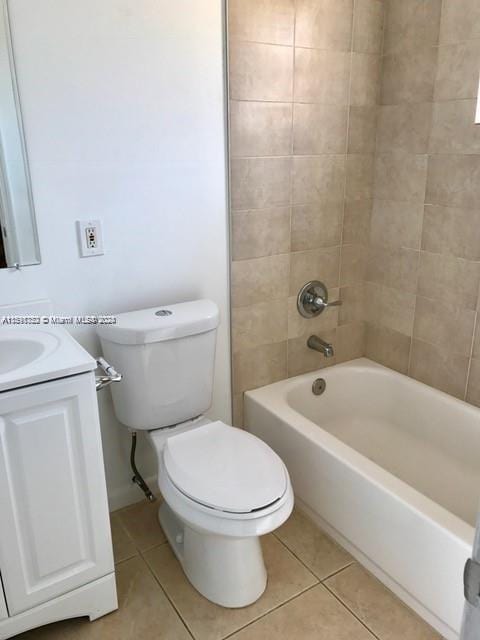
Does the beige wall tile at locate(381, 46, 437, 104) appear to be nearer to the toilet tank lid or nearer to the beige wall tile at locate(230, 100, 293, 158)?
the beige wall tile at locate(230, 100, 293, 158)

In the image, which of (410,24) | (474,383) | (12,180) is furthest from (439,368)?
(12,180)

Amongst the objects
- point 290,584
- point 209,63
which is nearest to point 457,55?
point 209,63

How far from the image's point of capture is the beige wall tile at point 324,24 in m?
2.02

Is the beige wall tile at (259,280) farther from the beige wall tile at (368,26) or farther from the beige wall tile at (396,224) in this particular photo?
the beige wall tile at (368,26)

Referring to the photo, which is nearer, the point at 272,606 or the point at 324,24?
the point at 272,606

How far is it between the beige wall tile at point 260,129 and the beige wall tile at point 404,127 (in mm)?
487

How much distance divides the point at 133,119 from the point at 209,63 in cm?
36

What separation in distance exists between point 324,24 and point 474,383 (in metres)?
1.56

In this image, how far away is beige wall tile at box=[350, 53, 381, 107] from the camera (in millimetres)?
2217

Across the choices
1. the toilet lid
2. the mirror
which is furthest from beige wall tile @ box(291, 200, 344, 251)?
the mirror

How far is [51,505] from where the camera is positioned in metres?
1.48

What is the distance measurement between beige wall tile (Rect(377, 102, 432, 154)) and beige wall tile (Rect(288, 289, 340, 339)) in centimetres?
69

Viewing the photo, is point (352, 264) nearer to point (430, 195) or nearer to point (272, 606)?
point (430, 195)

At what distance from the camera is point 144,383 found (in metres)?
1.86
